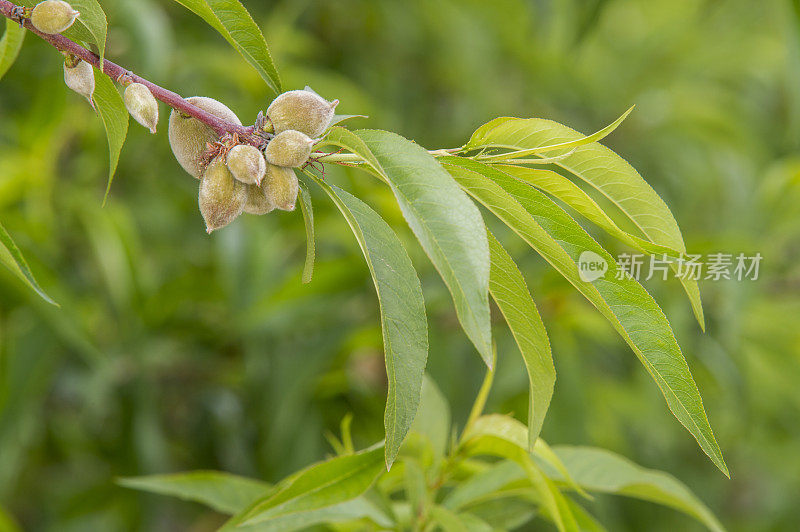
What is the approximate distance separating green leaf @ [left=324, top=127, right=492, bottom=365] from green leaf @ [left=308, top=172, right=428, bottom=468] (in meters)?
0.04

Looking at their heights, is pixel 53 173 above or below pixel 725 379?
above

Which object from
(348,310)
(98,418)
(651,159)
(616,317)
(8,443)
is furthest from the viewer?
(651,159)

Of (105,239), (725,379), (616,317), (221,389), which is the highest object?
(616,317)

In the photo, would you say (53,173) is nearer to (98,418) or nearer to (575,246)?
(98,418)

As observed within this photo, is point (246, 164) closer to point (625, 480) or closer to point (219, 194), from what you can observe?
point (219, 194)

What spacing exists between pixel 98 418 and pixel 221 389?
0.24 meters

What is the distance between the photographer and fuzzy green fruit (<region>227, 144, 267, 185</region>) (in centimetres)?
34

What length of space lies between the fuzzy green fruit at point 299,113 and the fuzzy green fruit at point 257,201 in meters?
0.03

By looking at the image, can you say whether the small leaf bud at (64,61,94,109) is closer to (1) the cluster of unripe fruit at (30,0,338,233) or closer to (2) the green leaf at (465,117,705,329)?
(1) the cluster of unripe fruit at (30,0,338,233)

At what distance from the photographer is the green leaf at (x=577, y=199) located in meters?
0.35

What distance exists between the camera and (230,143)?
352mm

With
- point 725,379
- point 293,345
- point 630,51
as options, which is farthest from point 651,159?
point 293,345

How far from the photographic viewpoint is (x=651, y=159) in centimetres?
171

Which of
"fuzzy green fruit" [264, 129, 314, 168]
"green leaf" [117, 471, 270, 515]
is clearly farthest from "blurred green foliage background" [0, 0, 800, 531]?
"fuzzy green fruit" [264, 129, 314, 168]
